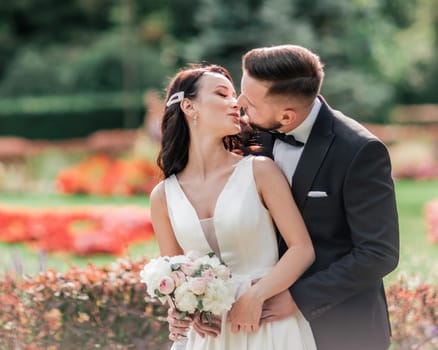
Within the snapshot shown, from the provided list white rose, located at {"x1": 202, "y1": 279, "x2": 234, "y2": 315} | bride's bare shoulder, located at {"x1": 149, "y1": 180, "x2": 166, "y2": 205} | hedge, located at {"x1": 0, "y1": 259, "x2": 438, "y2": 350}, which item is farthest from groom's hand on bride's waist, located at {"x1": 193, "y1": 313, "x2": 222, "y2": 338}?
hedge, located at {"x1": 0, "y1": 259, "x2": 438, "y2": 350}

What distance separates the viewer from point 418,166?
18578mm

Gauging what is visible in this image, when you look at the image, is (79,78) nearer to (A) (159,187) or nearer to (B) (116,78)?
(B) (116,78)

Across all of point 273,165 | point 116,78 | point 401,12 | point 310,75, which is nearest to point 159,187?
point 273,165

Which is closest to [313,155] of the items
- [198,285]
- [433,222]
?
[198,285]

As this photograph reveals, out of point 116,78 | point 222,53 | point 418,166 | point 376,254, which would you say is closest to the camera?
point 376,254

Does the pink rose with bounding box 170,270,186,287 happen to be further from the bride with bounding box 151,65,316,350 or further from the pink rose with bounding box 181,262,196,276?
the bride with bounding box 151,65,316,350

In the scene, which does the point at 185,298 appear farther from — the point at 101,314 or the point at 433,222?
the point at 433,222

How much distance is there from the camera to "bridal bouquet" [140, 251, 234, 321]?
327cm

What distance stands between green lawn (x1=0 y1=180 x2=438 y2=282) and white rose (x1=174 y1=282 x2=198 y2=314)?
235cm

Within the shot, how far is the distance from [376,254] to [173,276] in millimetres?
725

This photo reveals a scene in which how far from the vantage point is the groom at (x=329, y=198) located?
3.33 meters

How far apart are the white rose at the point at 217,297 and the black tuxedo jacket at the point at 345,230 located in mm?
279

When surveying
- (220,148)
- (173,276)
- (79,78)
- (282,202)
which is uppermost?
(79,78)

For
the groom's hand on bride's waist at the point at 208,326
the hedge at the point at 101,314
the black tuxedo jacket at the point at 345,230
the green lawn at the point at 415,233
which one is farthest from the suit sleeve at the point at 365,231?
the green lawn at the point at 415,233
